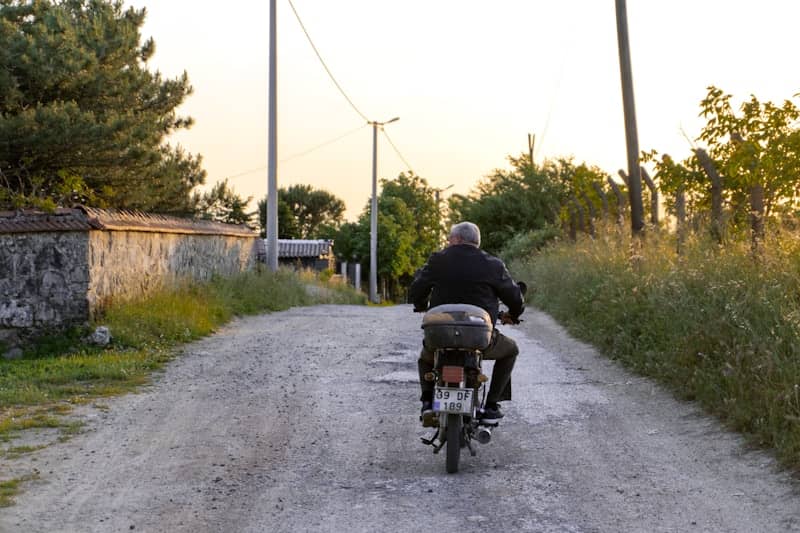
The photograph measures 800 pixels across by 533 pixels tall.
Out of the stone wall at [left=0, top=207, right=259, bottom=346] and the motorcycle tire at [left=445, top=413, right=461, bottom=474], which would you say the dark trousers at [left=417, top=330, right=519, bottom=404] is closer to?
the motorcycle tire at [left=445, top=413, right=461, bottom=474]

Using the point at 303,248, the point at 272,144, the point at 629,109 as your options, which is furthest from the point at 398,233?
the point at 629,109

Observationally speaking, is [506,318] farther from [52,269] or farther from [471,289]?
[52,269]

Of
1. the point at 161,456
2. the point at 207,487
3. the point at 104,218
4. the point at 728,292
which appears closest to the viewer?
the point at 207,487

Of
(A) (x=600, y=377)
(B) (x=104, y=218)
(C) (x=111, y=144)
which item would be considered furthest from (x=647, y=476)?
(C) (x=111, y=144)

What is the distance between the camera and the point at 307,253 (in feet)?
179

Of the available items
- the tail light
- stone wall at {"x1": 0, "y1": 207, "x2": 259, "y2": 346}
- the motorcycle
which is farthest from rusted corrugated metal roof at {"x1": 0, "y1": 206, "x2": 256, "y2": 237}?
the tail light

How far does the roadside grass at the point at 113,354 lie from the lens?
9.32 m

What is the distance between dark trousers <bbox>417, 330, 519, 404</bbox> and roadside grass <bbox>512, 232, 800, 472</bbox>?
1805 mm

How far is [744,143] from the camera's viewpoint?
42.4 ft

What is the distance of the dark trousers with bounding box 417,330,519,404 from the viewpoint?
696cm

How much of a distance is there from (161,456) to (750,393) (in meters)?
4.51

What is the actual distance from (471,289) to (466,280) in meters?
0.07

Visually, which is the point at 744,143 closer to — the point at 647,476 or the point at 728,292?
the point at 728,292

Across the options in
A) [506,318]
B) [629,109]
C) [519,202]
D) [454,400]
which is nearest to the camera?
[454,400]
